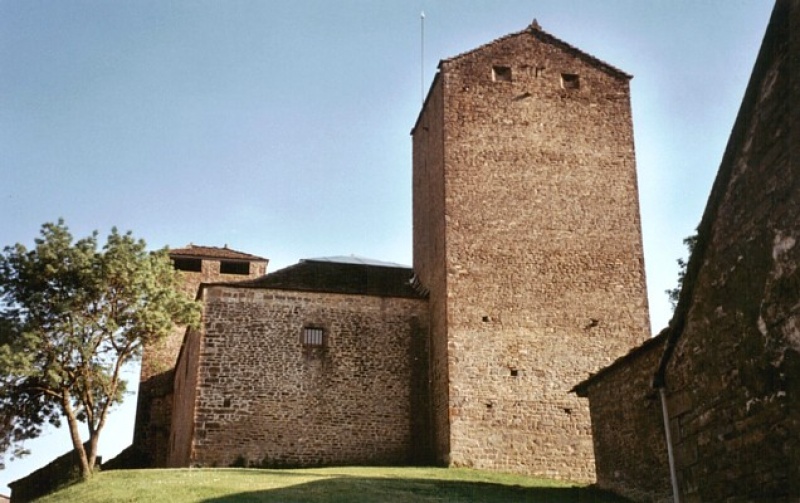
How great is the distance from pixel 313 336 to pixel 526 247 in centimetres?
696

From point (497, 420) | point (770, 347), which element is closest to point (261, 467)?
point (497, 420)

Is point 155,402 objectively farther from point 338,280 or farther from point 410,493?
point 410,493

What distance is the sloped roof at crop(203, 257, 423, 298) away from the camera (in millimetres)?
23562

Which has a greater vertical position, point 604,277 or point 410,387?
point 604,277

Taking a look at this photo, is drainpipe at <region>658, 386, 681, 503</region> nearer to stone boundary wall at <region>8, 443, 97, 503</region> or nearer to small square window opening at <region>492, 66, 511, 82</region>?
small square window opening at <region>492, 66, 511, 82</region>

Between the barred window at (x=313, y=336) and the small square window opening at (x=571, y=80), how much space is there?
1144 centimetres

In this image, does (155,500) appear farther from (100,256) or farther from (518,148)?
(518,148)

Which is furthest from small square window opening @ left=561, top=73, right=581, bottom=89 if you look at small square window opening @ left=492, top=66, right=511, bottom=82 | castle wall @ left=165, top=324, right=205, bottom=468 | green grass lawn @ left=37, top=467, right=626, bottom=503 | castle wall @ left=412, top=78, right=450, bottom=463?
castle wall @ left=165, top=324, right=205, bottom=468

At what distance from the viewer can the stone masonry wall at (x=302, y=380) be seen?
21.4m

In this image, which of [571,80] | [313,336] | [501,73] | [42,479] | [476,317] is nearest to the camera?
[476,317]

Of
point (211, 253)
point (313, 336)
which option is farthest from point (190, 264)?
point (313, 336)

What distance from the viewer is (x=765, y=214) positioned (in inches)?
257

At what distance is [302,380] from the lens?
22344mm

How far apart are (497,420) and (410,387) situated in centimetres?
→ 315
